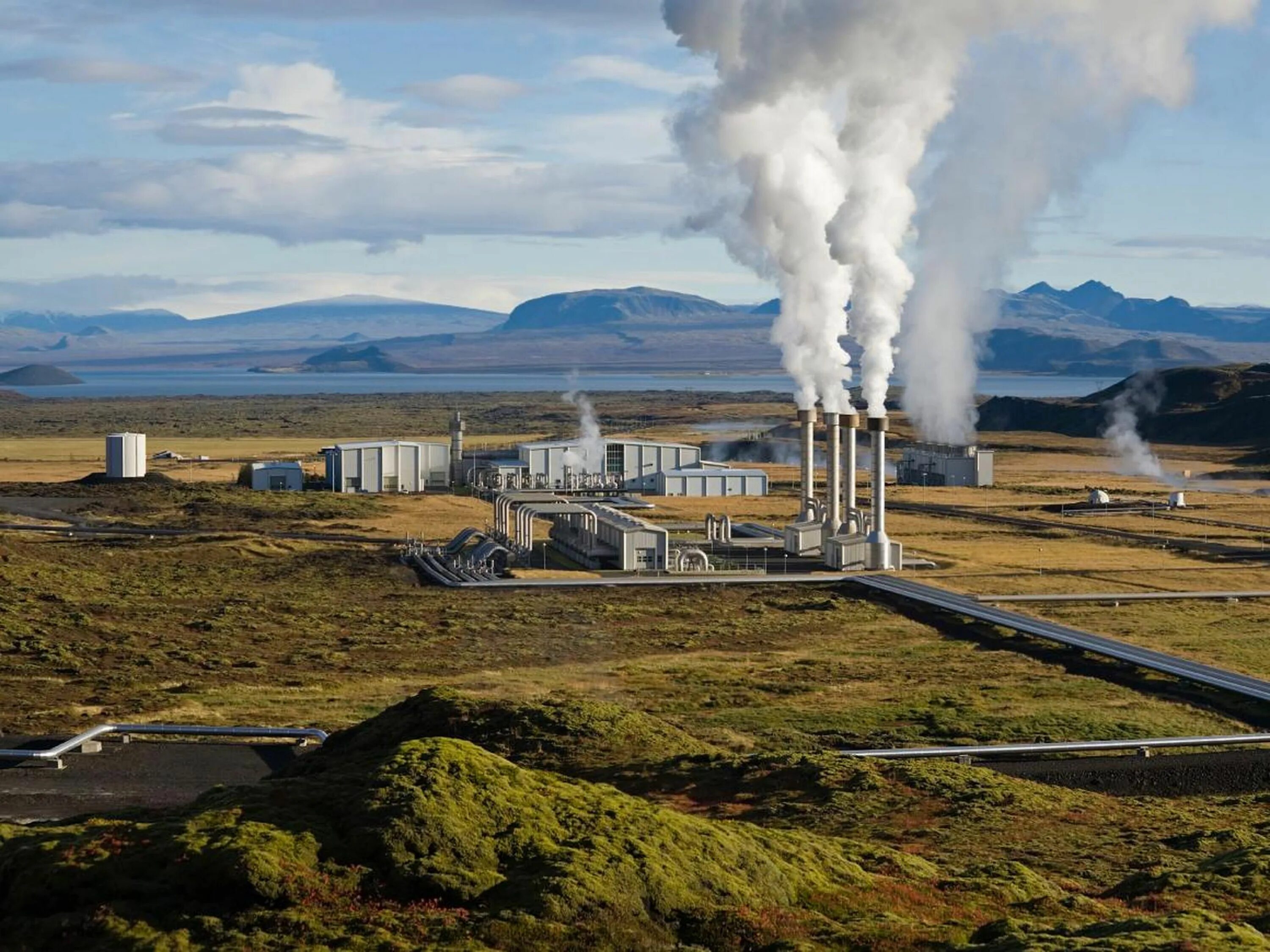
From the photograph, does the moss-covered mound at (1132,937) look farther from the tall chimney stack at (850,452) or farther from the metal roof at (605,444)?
the metal roof at (605,444)

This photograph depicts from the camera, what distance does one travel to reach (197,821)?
2492 centimetres

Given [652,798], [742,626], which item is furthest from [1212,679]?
[652,798]

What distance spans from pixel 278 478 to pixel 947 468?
168 feet

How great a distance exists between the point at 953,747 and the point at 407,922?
67.8 feet

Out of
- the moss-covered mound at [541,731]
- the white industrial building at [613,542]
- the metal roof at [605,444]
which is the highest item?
the metal roof at [605,444]

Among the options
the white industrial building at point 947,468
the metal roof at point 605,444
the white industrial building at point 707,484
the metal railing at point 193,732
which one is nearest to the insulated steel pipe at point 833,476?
the white industrial building at point 707,484

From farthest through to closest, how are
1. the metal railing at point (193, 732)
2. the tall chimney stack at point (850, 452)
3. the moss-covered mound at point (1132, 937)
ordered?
the tall chimney stack at point (850, 452) < the metal railing at point (193, 732) < the moss-covered mound at point (1132, 937)

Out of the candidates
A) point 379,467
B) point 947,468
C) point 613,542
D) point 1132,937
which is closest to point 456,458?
point 379,467

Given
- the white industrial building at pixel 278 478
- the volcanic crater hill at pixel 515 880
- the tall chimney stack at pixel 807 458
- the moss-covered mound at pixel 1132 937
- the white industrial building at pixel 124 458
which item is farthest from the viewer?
the white industrial building at pixel 124 458

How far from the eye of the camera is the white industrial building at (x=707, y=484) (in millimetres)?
120062

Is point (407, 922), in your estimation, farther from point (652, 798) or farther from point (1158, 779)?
point (1158, 779)

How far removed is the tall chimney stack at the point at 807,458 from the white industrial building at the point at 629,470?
89.4 ft

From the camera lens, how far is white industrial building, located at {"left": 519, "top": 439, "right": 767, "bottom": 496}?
120 meters

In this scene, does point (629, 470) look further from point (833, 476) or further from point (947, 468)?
point (833, 476)
